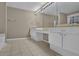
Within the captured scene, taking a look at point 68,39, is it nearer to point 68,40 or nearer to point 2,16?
point 68,40

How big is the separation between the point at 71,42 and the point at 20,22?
16.0 ft

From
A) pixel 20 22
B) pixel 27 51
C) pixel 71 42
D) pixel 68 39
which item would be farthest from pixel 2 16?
pixel 71 42

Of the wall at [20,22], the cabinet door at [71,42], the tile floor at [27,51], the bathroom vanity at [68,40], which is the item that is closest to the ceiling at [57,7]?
the wall at [20,22]

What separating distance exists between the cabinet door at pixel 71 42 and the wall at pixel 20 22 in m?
3.13

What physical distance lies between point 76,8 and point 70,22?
41 cm

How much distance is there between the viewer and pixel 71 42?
8.00ft

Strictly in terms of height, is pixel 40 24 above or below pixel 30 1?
below

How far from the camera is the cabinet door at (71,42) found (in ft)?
7.54

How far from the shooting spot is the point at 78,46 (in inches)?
88.7

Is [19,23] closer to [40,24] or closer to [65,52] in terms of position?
[40,24]

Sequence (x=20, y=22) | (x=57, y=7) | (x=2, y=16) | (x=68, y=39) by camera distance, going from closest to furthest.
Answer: (x=68, y=39) < (x=57, y=7) < (x=2, y=16) < (x=20, y=22)

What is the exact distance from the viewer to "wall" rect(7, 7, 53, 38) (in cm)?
609

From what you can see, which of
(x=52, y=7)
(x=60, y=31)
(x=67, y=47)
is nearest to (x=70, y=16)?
(x=60, y=31)

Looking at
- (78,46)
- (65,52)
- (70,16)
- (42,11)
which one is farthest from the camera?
(42,11)
